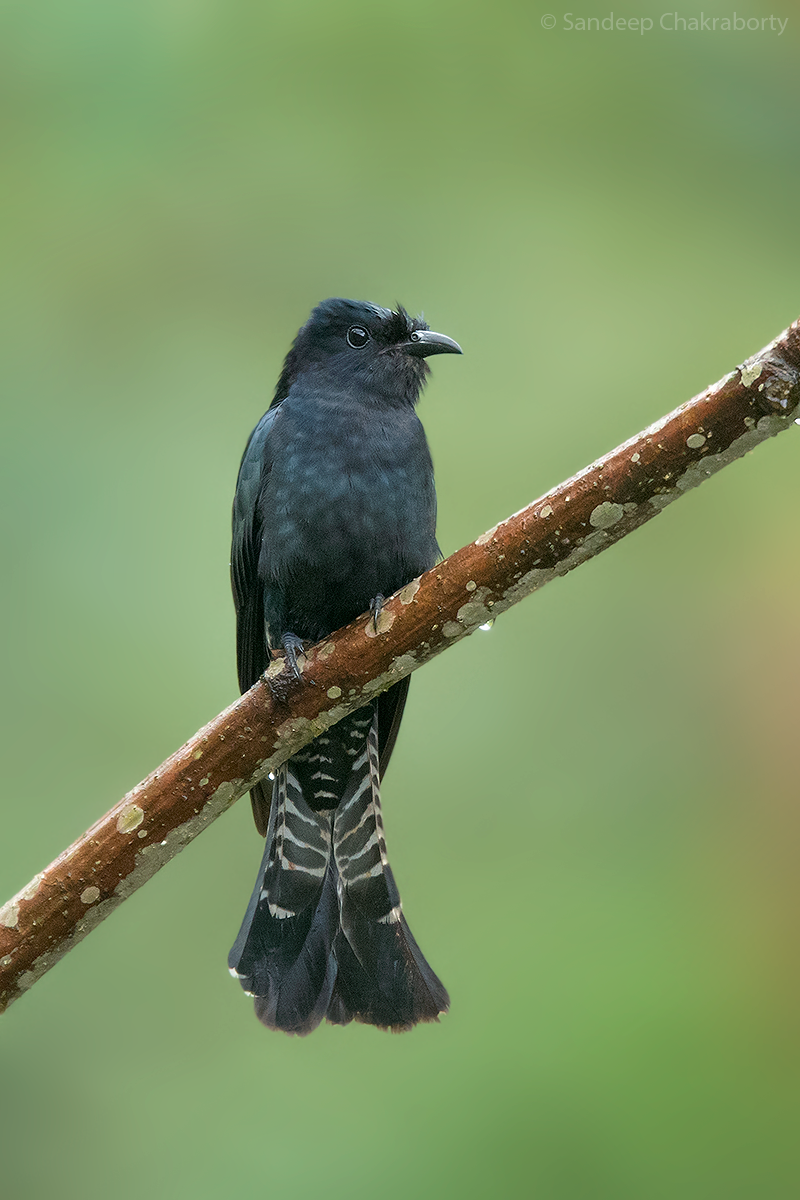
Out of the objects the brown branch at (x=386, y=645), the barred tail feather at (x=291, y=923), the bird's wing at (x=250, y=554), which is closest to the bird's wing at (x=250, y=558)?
the bird's wing at (x=250, y=554)

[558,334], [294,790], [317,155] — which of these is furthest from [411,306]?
[294,790]

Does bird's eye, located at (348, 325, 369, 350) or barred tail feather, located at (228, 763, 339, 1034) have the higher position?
bird's eye, located at (348, 325, 369, 350)

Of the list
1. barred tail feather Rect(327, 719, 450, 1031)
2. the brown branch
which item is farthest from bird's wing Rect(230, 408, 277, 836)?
the brown branch

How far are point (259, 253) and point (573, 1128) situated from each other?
10.4ft

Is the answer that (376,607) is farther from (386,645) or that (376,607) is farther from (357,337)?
(357,337)

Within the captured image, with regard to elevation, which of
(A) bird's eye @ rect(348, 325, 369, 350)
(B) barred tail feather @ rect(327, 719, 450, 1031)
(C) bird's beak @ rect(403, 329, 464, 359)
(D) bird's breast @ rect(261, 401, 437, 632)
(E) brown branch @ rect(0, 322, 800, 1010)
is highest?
(A) bird's eye @ rect(348, 325, 369, 350)

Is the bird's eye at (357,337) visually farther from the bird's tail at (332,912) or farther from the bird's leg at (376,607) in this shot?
the bird's tail at (332,912)

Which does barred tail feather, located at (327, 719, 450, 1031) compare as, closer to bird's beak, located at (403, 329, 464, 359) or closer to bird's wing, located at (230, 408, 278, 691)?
bird's wing, located at (230, 408, 278, 691)

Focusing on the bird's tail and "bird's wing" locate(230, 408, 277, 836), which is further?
"bird's wing" locate(230, 408, 277, 836)

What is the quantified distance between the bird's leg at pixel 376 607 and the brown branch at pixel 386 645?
0.07 ft

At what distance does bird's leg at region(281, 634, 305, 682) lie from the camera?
215cm

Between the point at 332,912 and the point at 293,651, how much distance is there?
77 cm

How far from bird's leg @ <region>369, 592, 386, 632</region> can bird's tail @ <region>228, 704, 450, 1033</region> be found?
0.35m

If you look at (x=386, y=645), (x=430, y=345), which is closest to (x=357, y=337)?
(x=430, y=345)
